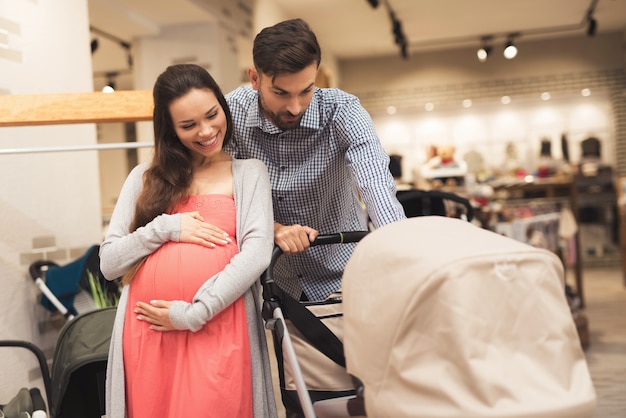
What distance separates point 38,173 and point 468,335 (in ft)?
10.1

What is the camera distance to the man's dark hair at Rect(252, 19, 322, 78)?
183 cm

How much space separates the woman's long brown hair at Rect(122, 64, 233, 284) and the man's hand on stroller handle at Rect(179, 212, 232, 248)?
100 millimetres

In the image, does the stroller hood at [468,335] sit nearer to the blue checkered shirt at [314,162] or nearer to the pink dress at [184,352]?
the pink dress at [184,352]

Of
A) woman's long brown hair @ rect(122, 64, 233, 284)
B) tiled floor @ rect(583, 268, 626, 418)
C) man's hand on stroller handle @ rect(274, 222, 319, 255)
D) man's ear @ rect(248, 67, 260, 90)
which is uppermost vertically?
man's ear @ rect(248, 67, 260, 90)

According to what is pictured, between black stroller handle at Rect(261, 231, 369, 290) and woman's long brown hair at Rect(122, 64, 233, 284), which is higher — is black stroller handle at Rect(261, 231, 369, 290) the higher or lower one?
the lower one

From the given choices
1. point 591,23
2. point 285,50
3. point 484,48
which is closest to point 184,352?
point 285,50

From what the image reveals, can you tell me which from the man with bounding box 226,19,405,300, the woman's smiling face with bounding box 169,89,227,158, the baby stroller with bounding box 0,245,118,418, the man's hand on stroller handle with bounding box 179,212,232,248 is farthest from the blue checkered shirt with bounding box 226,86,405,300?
the baby stroller with bounding box 0,245,118,418

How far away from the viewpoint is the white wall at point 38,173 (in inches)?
140

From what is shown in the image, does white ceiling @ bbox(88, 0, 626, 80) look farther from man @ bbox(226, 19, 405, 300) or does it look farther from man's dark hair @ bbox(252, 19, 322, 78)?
man's dark hair @ bbox(252, 19, 322, 78)

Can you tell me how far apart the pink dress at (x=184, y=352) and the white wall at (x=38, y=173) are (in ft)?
6.50

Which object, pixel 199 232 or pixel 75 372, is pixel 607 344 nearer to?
pixel 75 372

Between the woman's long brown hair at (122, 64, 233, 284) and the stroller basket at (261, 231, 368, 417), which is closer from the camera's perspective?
the stroller basket at (261, 231, 368, 417)

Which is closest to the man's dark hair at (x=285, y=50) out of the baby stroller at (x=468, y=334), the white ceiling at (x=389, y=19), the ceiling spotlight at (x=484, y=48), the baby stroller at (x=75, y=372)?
the baby stroller at (x=468, y=334)

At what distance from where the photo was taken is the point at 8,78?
11.7 ft
